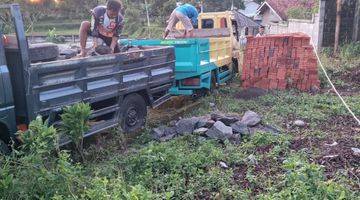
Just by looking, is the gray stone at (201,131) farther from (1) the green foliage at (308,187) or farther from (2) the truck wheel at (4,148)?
(2) the truck wheel at (4,148)

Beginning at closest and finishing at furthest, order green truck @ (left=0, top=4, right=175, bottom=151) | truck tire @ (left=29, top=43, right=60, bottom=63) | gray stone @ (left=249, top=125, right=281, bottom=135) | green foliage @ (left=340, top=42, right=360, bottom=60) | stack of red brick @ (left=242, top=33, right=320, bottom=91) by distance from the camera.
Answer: green truck @ (left=0, top=4, right=175, bottom=151)
truck tire @ (left=29, top=43, right=60, bottom=63)
gray stone @ (left=249, top=125, right=281, bottom=135)
stack of red brick @ (left=242, top=33, right=320, bottom=91)
green foliage @ (left=340, top=42, right=360, bottom=60)

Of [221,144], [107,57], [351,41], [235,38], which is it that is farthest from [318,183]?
[351,41]

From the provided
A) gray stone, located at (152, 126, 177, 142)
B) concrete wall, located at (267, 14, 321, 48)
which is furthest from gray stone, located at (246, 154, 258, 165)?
concrete wall, located at (267, 14, 321, 48)

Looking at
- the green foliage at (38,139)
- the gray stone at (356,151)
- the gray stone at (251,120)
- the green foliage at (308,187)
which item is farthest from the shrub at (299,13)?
the green foliage at (38,139)

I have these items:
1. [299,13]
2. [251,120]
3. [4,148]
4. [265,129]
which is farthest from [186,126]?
[299,13]

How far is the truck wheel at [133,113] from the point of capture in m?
7.22

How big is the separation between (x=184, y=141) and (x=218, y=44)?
15.6 feet

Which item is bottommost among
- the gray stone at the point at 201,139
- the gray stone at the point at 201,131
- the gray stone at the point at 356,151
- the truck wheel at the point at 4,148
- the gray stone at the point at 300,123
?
the gray stone at the point at 300,123

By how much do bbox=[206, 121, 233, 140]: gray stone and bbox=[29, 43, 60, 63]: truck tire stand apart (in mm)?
2576

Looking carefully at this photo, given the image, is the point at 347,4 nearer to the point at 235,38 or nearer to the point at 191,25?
the point at 235,38

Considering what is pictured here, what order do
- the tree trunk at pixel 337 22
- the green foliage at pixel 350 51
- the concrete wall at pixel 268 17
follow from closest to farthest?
the green foliage at pixel 350 51 → the tree trunk at pixel 337 22 → the concrete wall at pixel 268 17

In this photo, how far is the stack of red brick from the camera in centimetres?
1134

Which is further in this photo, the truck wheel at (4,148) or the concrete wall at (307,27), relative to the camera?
the concrete wall at (307,27)

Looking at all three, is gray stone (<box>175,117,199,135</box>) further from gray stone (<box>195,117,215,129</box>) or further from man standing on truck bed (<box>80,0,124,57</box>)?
man standing on truck bed (<box>80,0,124,57</box>)
